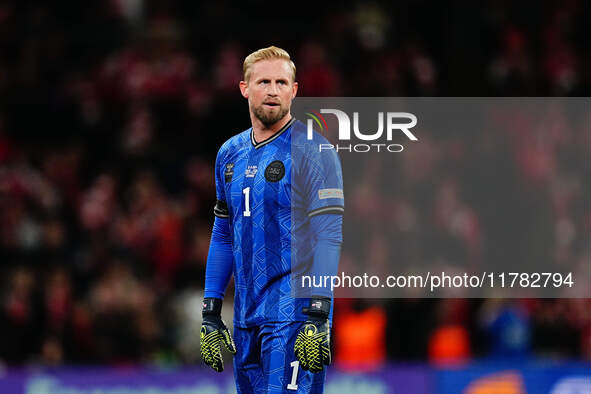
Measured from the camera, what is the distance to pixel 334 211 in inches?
245

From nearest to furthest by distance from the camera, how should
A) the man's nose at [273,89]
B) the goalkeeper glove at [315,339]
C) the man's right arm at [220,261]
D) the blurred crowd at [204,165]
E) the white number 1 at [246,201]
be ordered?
the goalkeeper glove at [315,339] < the man's nose at [273,89] < the white number 1 at [246,201] < the man's right arm at [220,261] < the blurred crowd at [204,165]

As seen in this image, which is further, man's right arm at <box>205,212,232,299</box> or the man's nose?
man's right arm at <box>205,212,232,299</box>

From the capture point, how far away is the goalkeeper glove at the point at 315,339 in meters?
5.96

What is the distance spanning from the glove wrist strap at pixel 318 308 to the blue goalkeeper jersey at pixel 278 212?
0.10 meters

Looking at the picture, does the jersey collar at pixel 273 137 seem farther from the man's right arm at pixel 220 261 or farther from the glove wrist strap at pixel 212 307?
the glove wrist strap at pixel 212 307

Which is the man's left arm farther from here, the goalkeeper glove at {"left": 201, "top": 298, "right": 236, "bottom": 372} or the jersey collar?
the goalkeeper glove at {"left": 201, "top": 298, "right": 236, "bottom": 372}

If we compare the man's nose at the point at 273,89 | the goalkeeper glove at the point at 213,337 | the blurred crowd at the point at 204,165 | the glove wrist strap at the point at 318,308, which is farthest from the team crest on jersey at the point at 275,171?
the blurred crowd at the point at 204,165

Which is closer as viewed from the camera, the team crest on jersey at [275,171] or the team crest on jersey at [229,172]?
the team crest on jersey at [275,171]

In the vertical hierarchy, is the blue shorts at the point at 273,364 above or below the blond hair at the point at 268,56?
below

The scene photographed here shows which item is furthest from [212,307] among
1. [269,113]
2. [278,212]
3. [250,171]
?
[269,113]

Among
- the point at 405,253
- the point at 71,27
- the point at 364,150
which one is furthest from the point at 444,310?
the point at 71,27

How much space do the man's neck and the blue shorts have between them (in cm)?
109

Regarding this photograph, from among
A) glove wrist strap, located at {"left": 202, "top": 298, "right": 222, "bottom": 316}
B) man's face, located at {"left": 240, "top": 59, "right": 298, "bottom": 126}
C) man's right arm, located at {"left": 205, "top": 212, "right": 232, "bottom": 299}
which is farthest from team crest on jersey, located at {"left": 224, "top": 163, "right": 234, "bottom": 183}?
glove wrist strap, located at {"left": 202, "top": 298, "right": 222, "bottom": 316}

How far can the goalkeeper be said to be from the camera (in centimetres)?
620
